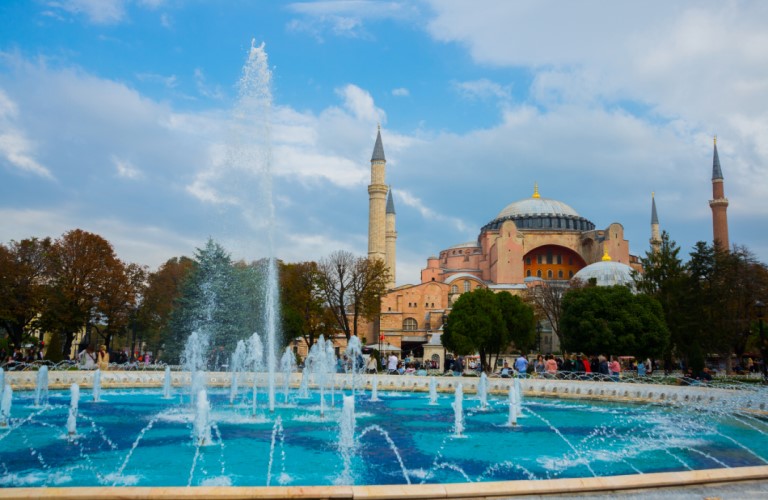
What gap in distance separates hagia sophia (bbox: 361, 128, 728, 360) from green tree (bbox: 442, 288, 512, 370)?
930 centimetres

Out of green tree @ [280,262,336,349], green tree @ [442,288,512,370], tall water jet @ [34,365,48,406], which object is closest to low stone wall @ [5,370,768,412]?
tall water jet @ [34,365,48,406]

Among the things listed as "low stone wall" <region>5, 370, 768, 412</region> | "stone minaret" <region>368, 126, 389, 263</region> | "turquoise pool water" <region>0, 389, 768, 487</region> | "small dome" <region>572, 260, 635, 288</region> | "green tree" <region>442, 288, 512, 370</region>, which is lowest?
"turquoise pool water" <region>0, 389, 768, 487</region>

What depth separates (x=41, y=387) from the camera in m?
13.1

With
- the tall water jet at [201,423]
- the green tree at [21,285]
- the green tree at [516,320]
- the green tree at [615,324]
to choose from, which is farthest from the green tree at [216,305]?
the tall water jet at [201,423]

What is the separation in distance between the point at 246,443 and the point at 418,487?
15.9 ft

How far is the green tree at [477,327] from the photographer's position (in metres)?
22.4

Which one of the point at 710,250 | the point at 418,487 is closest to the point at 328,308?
the point at 710,250

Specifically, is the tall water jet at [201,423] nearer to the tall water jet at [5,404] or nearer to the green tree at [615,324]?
the tall water jet at [5,404]

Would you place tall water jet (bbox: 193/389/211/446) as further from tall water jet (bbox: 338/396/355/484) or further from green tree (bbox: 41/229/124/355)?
green tree (bbox: 41/229/124/355)

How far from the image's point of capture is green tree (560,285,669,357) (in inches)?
A: 826

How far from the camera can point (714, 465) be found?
6.93 m

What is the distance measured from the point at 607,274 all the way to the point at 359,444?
34.2 m

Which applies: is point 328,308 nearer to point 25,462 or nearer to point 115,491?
point 25,462

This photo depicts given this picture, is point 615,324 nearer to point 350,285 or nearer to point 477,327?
point 477,327
